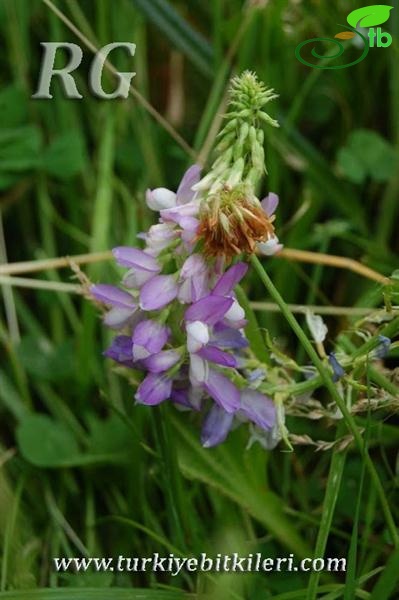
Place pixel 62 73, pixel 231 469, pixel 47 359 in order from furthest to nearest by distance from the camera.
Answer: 1. pixel 62 73
2. pixel 47 359
3. pixel 231 469

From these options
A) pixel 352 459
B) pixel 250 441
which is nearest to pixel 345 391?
pixel 250 441

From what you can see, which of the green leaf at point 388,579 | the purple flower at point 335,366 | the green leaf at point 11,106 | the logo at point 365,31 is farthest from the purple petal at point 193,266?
the green leaf at point 11,106

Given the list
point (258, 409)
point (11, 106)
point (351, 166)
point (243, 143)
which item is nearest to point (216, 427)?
point (258, 409)

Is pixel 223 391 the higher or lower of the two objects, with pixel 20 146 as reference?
lower

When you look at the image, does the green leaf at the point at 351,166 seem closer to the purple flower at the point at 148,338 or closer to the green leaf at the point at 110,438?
the green leaf at the point at 110,438

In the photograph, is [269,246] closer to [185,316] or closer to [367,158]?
[185,316]

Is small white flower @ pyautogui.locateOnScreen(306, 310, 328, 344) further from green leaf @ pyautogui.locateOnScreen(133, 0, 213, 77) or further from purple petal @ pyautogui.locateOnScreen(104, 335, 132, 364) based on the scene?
green leaf @ pyautogui.locateOnScreen(133, 0, 213, 77)

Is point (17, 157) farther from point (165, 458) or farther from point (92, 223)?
point (165, 458)
